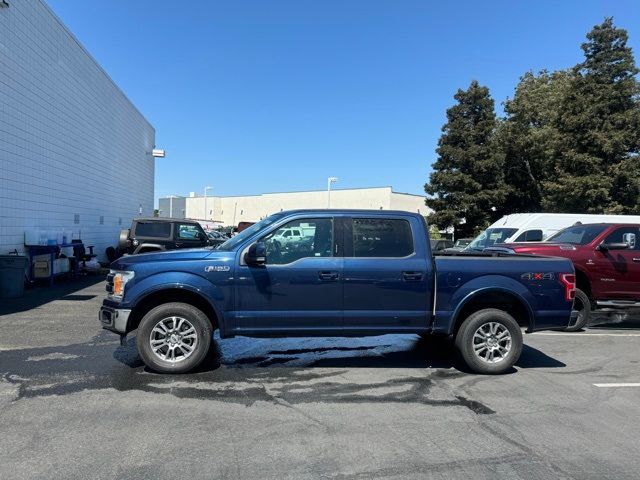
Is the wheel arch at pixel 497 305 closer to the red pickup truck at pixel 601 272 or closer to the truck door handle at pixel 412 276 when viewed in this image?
the truck door handle at pixel 412 276

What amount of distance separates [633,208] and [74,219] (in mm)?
27062

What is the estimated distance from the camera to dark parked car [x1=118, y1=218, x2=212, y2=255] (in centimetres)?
1478

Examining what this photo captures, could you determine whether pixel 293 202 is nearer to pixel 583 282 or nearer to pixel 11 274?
pixel 11 274

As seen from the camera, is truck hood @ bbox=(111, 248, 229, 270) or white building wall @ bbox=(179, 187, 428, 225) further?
white building wall @ bbox=(179, 187, 428, 225)

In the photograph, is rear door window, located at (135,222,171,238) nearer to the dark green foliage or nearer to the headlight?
the headlight

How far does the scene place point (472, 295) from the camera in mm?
6398

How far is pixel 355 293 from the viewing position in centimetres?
624

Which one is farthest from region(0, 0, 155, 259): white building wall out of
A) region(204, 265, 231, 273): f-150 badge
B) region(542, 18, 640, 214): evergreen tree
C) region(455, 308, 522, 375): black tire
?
region(542, 18, 640, 214): evergreen tree

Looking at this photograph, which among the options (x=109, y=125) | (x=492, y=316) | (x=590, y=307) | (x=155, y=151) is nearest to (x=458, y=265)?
(x=492, y=316)

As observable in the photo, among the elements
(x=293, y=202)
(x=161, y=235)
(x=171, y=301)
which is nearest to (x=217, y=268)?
(x=171, y=301)

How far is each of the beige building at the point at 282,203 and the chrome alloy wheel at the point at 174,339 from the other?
4453 centimetres

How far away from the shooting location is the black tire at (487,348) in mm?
6438

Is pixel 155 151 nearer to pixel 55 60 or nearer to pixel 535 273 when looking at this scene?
pixel 55 60

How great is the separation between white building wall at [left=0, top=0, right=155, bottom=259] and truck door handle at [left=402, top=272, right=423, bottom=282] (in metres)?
10.8
